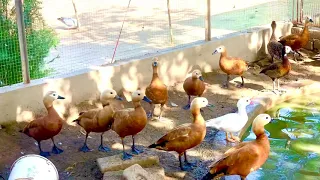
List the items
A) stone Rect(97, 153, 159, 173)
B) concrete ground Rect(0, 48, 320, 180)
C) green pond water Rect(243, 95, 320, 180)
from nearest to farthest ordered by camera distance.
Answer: stone Rect(97, 153, 159, 173), concrete ground Rect(0, 48, 320, 180), green pond water Rect(243, 95, 320, 180)

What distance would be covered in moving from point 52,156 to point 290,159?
2.74m

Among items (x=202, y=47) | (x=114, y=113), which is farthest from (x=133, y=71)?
(x=114, y=113)

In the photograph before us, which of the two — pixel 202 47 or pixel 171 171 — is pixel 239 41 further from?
pixel 171 171

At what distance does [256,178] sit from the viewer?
5445 mm

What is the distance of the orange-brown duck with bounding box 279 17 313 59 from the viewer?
357 inches

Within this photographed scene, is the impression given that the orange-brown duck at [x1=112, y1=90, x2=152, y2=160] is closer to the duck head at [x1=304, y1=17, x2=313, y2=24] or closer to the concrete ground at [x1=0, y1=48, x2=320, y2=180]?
the concrete ground at [x1=0, y1=48, x2=320, y2=180]

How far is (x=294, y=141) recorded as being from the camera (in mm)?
6371

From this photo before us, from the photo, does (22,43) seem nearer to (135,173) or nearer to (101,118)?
(101,118)

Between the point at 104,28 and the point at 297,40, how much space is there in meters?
3.45

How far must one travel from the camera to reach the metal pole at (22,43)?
6.49 meters

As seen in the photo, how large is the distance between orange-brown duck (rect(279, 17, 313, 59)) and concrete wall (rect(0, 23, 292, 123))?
439 millimetres

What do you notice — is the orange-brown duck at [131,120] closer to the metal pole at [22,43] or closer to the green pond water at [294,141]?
the green pond water at [294,141]

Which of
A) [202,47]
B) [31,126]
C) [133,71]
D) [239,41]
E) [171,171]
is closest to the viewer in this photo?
[171,171]

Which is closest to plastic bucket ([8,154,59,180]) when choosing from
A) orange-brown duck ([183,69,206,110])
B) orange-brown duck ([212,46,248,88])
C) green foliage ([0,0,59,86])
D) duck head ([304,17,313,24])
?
green foliage ([0,0,59,86])
